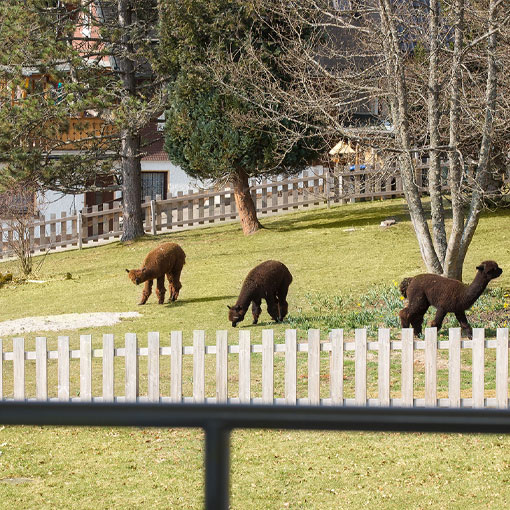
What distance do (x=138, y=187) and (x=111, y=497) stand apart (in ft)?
70.6

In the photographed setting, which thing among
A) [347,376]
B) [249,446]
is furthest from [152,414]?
[347,376]

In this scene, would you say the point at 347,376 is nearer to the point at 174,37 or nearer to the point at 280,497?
the point at 280,497

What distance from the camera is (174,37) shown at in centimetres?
2472

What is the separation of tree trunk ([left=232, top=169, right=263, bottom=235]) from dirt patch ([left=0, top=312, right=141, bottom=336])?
9.54 meters

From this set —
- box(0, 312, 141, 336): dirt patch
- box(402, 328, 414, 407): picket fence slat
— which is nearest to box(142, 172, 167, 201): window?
box(0, 312, 141, 336): dirt patch

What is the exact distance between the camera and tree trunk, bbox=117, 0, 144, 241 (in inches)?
1073

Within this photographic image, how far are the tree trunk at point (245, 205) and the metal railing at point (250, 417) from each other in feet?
80.6

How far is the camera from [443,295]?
40.4 feet

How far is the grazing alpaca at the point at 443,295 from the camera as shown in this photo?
12.1 metres

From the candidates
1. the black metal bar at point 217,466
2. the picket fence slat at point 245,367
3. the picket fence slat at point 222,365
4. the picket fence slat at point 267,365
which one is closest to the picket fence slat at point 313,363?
the picket fence slat at point 267,365

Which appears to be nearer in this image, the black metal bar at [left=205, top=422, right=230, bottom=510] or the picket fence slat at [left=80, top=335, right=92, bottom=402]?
the black metal bar at [left=205, top=422, right=230, bottom=510]

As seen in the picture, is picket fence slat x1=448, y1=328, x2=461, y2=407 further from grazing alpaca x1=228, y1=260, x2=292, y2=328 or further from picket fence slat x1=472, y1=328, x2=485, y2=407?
grazing alpaca x1=228, y1=260, x2=292, y2=328

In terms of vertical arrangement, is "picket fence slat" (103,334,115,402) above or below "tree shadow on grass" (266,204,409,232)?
below

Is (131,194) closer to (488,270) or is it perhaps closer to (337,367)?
(488,270)
